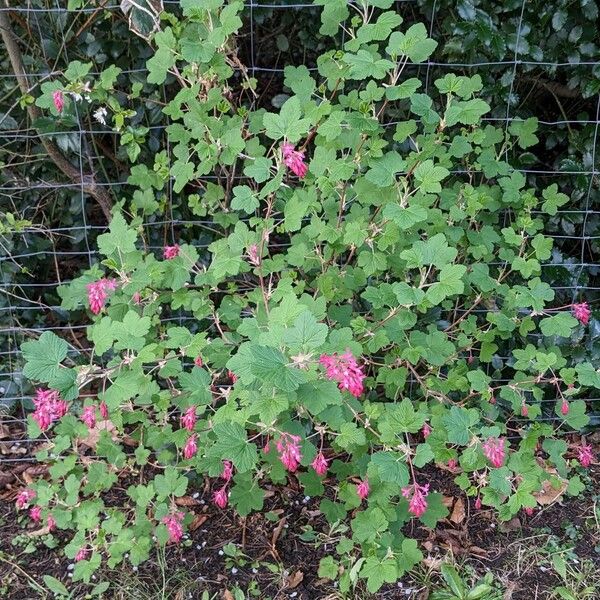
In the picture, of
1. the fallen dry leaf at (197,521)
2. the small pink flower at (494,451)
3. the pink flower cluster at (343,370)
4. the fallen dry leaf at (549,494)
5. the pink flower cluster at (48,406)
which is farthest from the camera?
the fallen dry leaf at (549,494)

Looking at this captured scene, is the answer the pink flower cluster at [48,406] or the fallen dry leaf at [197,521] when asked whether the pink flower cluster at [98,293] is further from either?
the fallen dry leaf at [197,521]

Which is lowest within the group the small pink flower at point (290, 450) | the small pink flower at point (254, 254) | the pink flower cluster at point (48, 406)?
the small pink flower at point (290, 450)

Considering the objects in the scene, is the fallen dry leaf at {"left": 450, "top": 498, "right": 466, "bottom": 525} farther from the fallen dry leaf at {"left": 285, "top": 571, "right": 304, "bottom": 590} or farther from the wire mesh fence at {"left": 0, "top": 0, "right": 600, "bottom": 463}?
the wire mesh fence at {"left": 0, "top": 0, "right": 600, "bottom": 463}

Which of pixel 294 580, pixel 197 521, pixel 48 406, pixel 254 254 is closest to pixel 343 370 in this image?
pixel 254 254

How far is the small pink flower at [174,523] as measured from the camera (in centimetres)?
223

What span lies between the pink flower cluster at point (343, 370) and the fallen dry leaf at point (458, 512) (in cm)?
123

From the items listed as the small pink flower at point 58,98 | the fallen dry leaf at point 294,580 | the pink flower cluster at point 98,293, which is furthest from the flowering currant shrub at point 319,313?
the small pink flower at point 58,98

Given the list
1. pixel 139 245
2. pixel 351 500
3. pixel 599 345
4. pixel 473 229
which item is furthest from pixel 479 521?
pixel 139 245

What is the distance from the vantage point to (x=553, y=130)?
9.29 feet

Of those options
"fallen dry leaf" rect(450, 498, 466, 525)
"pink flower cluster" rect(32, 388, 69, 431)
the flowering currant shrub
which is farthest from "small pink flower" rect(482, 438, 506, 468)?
"pink flower cluster" rect(32, 388, 69, 431)

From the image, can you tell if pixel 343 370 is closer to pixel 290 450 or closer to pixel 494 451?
pixel 290 450

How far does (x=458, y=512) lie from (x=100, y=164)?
2.01m

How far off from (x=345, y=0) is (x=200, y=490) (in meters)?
1.85

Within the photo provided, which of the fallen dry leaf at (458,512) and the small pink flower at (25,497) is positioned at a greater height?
the small pink flower at (25,497)
